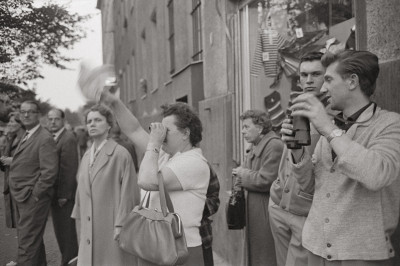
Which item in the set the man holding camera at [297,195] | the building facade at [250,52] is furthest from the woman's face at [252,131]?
the man holding camera at [297,195]

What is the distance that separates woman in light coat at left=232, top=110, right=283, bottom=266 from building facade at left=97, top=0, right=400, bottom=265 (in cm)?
64

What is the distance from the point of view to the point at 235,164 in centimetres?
629

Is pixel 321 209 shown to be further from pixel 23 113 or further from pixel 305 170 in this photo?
pixel 23 113

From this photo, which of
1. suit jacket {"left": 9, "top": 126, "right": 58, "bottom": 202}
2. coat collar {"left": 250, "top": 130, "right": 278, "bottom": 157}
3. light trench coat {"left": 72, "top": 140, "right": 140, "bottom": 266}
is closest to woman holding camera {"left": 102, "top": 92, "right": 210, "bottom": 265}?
light trench coat {"left": 72, "top": 140, "right": 140, "bottom": 266}

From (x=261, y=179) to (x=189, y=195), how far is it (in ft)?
4.88

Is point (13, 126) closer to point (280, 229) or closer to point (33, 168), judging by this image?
point (33, 168)

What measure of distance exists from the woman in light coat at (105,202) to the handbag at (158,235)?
849 mm

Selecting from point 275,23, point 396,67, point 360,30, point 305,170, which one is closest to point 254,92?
point 275,23

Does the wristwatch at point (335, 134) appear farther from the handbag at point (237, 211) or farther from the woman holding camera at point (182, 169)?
the handbag at point (237, 211)

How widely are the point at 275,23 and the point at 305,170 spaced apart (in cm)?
349

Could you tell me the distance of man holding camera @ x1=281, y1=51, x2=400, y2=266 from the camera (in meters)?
2.16

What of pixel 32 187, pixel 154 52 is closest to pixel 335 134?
pixel 32 187

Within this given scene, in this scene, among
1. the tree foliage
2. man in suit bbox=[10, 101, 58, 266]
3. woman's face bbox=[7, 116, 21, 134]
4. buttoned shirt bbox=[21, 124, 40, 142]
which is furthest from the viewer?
woman's face bbox=[7, 116, 21, 134]

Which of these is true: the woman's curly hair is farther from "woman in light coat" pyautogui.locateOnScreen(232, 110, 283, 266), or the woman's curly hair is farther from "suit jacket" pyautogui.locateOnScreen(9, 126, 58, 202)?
"suit jacket" pyautogui.locateOnScreen(9, 126, 58, 202)
